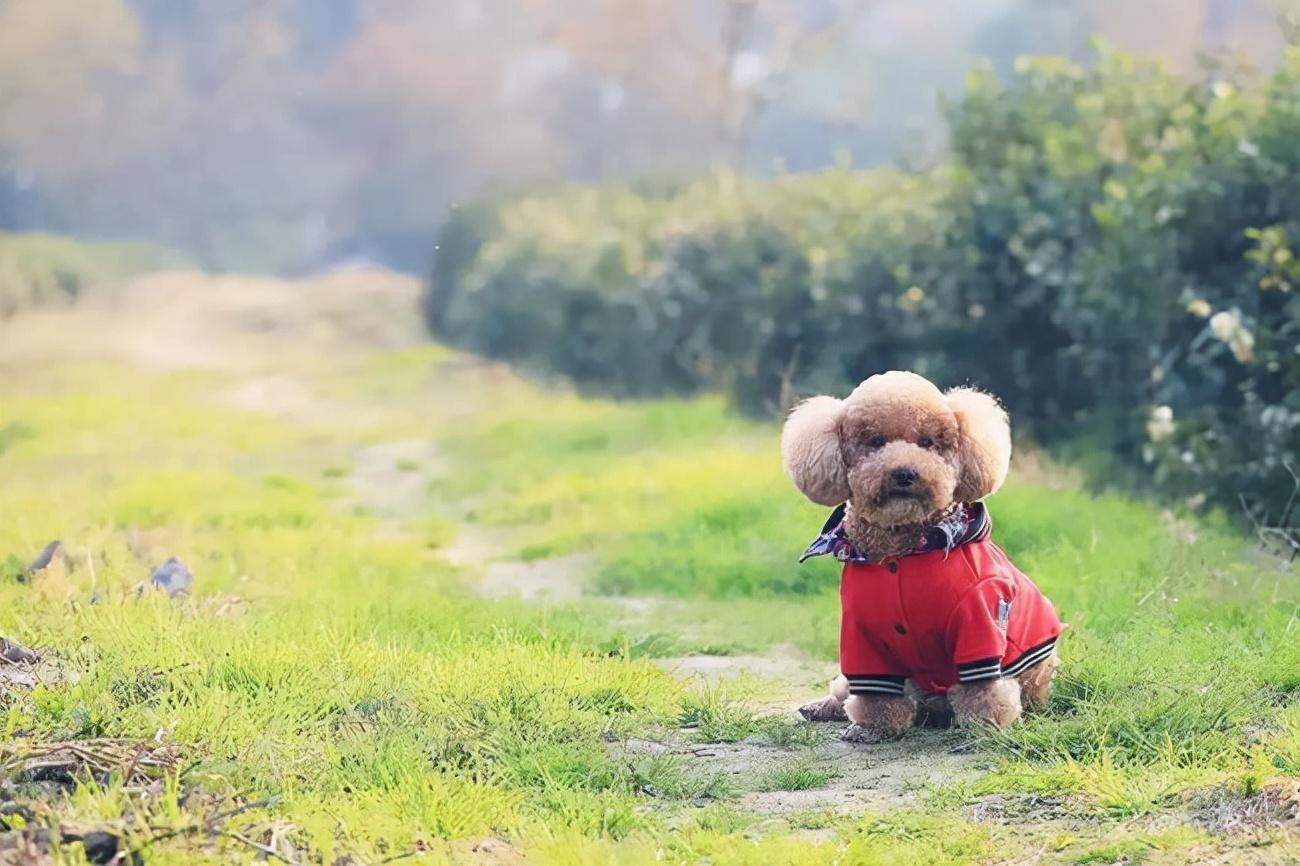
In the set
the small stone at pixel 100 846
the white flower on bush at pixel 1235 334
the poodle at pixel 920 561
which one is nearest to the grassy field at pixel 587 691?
the small stone at pixel 100 846

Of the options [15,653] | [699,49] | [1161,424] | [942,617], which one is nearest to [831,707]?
[942,617]

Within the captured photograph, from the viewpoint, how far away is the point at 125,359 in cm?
1487

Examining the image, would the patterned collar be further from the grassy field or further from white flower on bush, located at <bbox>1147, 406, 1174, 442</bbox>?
white flower on bush, located at <bbox>1147, 406, 1174, 442</bbox>

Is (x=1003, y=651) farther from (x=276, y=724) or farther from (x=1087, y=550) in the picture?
(x=1087, y=550)

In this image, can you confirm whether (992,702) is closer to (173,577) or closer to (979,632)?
(979,632)

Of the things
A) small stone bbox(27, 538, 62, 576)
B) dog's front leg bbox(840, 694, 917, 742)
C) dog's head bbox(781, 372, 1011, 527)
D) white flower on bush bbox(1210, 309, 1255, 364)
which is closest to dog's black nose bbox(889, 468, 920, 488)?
dog's head bbox(781, 372, 1011, 527)

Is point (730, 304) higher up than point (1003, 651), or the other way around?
point (730, 304)

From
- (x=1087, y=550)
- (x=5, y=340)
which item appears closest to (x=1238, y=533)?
(x=1087, y=550)

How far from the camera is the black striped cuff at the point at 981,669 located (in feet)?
14.8

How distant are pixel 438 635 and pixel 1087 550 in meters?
3.09

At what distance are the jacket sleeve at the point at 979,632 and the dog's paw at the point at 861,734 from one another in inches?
13.0

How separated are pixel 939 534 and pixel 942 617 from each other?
0.25 metres

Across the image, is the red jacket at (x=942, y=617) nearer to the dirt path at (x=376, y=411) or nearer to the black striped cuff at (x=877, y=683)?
the black striped cuff at (x=877, y=683)

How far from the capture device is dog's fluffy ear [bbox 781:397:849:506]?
4.61 metres
